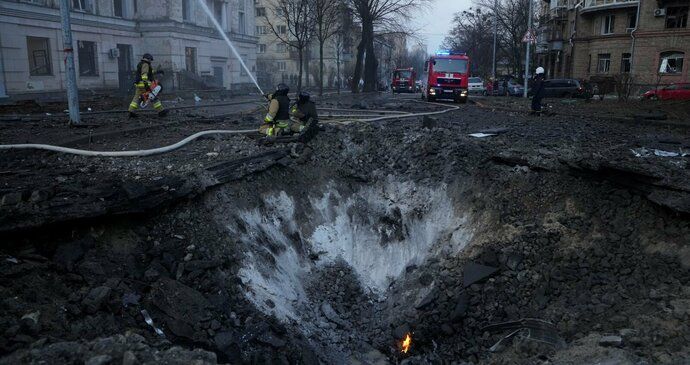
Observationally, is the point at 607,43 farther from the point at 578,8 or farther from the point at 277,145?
the point at 277,145

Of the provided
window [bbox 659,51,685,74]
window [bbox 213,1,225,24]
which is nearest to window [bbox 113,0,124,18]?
window [bbox 213,1,225,24]

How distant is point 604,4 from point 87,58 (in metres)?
39.1

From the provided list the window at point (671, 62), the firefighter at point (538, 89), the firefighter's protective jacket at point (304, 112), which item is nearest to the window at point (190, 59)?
the firefighter at point (538, 89)

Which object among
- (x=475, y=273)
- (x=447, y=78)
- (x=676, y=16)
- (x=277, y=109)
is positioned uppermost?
(x=676, y=16)

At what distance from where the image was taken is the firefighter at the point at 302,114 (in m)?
9.96

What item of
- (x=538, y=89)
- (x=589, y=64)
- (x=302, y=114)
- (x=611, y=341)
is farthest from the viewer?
(x=589, y=64)

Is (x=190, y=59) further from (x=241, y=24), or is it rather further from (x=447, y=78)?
(x=447, y=78)

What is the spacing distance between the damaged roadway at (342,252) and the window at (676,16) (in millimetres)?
34169

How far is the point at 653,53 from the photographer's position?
36.7 meters

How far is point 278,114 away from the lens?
9.94 meters

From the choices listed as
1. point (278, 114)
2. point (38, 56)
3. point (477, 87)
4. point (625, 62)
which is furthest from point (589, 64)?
point (38, 56)

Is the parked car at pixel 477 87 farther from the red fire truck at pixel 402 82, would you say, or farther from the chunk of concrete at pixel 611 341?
the chunk of concrete at pixel 611 341

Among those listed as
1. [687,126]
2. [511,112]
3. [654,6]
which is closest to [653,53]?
[654,6]

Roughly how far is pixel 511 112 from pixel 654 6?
27.6 meters
